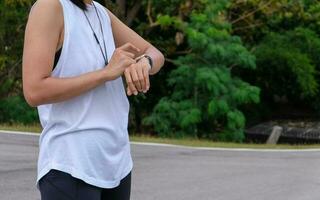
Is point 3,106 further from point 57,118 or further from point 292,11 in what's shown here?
point 57,118

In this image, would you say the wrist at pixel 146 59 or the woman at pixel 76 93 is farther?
the wrist at pixel 146 59

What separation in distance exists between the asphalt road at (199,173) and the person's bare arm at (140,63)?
4.58 meters

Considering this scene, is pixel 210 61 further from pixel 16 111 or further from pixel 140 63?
pixel 140 63

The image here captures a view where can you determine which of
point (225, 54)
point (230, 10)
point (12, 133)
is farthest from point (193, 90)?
point (12, 133)

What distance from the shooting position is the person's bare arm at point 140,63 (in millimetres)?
2029

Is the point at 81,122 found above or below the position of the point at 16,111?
above

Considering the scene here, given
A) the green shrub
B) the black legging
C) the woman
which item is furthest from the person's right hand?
the green shrub

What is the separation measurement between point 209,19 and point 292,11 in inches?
132

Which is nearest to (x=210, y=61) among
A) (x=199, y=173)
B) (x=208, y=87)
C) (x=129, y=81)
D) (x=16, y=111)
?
(x=208, y=87)

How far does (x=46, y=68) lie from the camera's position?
1980 millimetres

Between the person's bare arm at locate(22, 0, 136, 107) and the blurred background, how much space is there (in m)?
15.5

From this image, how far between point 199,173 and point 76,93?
6.92 m

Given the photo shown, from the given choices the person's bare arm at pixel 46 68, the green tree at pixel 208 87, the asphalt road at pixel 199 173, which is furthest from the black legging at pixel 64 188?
the green tree at pixel 208 87

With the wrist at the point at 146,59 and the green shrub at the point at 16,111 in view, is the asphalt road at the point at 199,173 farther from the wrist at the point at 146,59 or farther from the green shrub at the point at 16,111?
the green shrub at the point at 16,111
